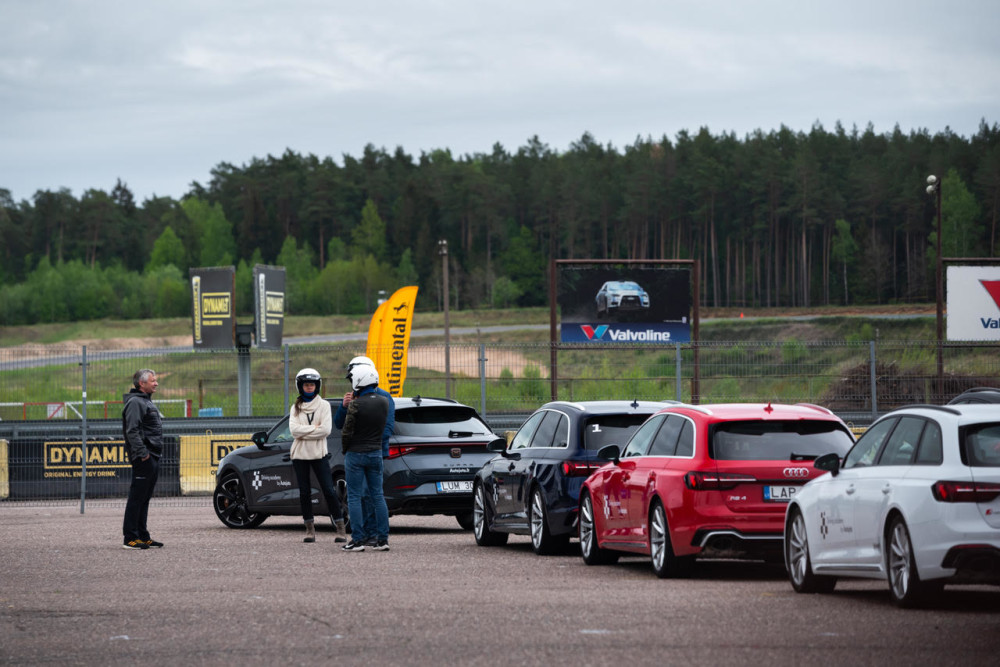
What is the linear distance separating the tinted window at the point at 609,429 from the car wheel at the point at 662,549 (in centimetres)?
196

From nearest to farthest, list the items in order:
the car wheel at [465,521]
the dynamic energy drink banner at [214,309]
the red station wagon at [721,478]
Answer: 1. the red station wagon at [721,478]
2. the car wheel at [465,521]
3. the dynamic energy drink banner at [214,309]

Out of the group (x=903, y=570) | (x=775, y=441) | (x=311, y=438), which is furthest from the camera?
(x=311, y=438)

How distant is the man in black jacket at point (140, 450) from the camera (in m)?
15.6

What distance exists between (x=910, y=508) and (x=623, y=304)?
95.4 feet

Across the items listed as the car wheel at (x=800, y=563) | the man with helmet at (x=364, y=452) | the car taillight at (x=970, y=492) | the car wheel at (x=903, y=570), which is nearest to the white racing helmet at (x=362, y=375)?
the man with helmet at (x=364, y=452)

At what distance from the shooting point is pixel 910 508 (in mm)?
9055

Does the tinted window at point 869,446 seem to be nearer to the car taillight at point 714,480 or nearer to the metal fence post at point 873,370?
the car taillight at point 714,480

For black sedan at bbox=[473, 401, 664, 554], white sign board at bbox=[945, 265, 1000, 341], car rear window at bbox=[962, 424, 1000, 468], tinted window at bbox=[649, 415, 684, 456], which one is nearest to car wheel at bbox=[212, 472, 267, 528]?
black sedan at bbox=[473, 401, 664, 554]

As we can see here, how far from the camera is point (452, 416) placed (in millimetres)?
18016

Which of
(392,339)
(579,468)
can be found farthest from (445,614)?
(392,339)

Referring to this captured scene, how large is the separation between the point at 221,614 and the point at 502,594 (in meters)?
2.05

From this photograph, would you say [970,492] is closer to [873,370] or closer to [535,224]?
[873,370]

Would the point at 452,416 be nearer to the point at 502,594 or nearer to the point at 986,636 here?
the point at 502,594

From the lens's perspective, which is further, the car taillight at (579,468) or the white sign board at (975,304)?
the white sign board at (975,304)
